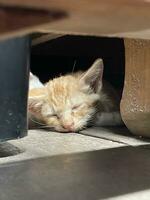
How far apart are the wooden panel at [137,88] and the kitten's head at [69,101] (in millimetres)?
377

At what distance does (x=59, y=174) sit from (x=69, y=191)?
0.51 feet

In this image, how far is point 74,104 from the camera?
6.96ft

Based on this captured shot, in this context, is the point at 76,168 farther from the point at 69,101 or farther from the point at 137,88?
the point at 69,101

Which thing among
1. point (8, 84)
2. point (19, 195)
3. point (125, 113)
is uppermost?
point (8, 84)

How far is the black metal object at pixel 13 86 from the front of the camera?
137 cm

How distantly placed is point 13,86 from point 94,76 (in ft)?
2.65

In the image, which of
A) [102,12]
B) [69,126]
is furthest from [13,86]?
[102,12]

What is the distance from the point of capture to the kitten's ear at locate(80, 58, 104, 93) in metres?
2.09

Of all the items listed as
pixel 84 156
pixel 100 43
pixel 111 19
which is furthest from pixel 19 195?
pixel 100 43

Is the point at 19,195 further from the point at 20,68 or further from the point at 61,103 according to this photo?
the point at 61,103

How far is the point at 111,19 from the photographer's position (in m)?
0.54

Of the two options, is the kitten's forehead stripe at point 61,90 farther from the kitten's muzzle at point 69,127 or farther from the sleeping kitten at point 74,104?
the kitten's muzzle at point 69,127

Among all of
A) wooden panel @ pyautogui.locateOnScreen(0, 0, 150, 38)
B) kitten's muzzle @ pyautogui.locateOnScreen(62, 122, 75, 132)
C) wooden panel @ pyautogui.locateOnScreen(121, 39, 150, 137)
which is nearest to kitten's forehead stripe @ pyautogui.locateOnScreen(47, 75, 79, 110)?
kitten's muzzle @ pyautogui.locateOnScreen(62, 122, 75, 132)

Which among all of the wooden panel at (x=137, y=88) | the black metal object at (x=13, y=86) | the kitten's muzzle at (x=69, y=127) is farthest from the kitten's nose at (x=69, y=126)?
the black metal object at (x=13, y=86)
